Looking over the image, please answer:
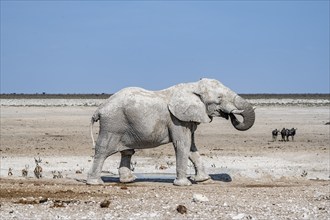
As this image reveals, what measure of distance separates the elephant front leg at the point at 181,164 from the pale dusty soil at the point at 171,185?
27 cm

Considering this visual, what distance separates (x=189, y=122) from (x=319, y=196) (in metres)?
3.88

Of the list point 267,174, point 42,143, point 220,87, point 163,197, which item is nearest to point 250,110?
point 220,87

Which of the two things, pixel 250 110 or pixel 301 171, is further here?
pixel 301 171

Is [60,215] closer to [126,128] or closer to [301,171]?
[126,128]

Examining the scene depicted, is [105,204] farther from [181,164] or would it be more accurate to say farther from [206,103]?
[206,103]

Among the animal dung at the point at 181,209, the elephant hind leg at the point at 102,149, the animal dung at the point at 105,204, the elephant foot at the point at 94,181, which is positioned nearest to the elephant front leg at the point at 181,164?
the elephant hind leg at the point at 102,149

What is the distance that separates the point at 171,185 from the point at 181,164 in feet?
1.72

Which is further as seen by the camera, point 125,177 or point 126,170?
point 126,170

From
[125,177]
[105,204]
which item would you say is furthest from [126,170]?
[105,204]

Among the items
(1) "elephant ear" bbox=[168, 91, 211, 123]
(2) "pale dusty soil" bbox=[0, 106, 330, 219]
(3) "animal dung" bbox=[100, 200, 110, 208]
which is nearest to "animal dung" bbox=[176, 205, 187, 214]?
(2) "pale dusty soil" bbox=[0, 106, 330, 219]

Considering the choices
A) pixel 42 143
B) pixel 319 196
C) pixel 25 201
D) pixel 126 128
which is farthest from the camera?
pixel 42 143

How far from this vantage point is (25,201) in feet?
A: 46.0

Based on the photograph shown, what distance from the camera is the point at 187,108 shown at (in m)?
17.4

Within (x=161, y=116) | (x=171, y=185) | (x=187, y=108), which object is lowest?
(x=171, y=185)
